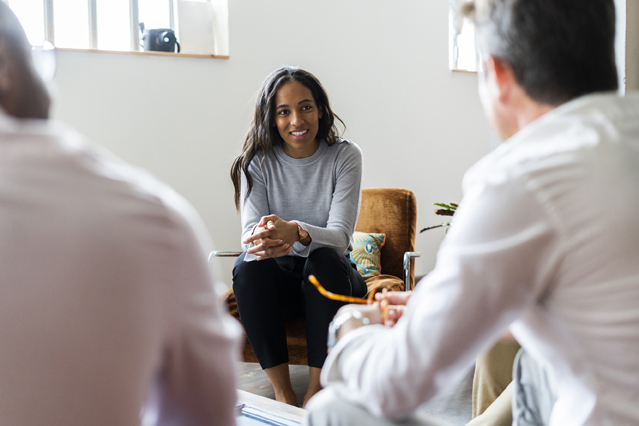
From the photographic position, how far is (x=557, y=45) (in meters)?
0.63

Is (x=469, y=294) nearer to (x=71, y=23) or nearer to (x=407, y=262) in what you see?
(x=407, y=262)

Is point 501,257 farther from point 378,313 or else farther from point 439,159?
point 439,159

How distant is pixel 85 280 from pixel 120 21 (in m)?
3.58

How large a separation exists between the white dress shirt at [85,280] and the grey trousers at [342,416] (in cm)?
31

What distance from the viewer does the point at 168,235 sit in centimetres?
46

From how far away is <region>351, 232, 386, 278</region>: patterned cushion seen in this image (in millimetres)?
2590

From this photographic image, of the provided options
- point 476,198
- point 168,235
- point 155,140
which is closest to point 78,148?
point 168,235

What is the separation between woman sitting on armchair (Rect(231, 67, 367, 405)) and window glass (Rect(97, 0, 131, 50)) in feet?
5.86

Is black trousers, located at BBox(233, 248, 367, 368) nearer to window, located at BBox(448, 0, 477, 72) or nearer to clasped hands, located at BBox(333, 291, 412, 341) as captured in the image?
clasped hands, located at BBox(333, 291, 412, 341)

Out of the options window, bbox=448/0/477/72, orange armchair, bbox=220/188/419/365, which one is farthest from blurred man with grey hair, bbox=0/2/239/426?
window, bbox=448/0/477/72

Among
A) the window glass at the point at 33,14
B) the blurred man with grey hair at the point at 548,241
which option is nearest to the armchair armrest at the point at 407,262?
the blurred man with grey hair at the point at 548,241

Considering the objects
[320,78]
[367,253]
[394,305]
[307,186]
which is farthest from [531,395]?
[320,78]

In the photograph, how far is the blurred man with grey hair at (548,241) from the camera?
572mm

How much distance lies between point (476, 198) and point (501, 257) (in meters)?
0.07
